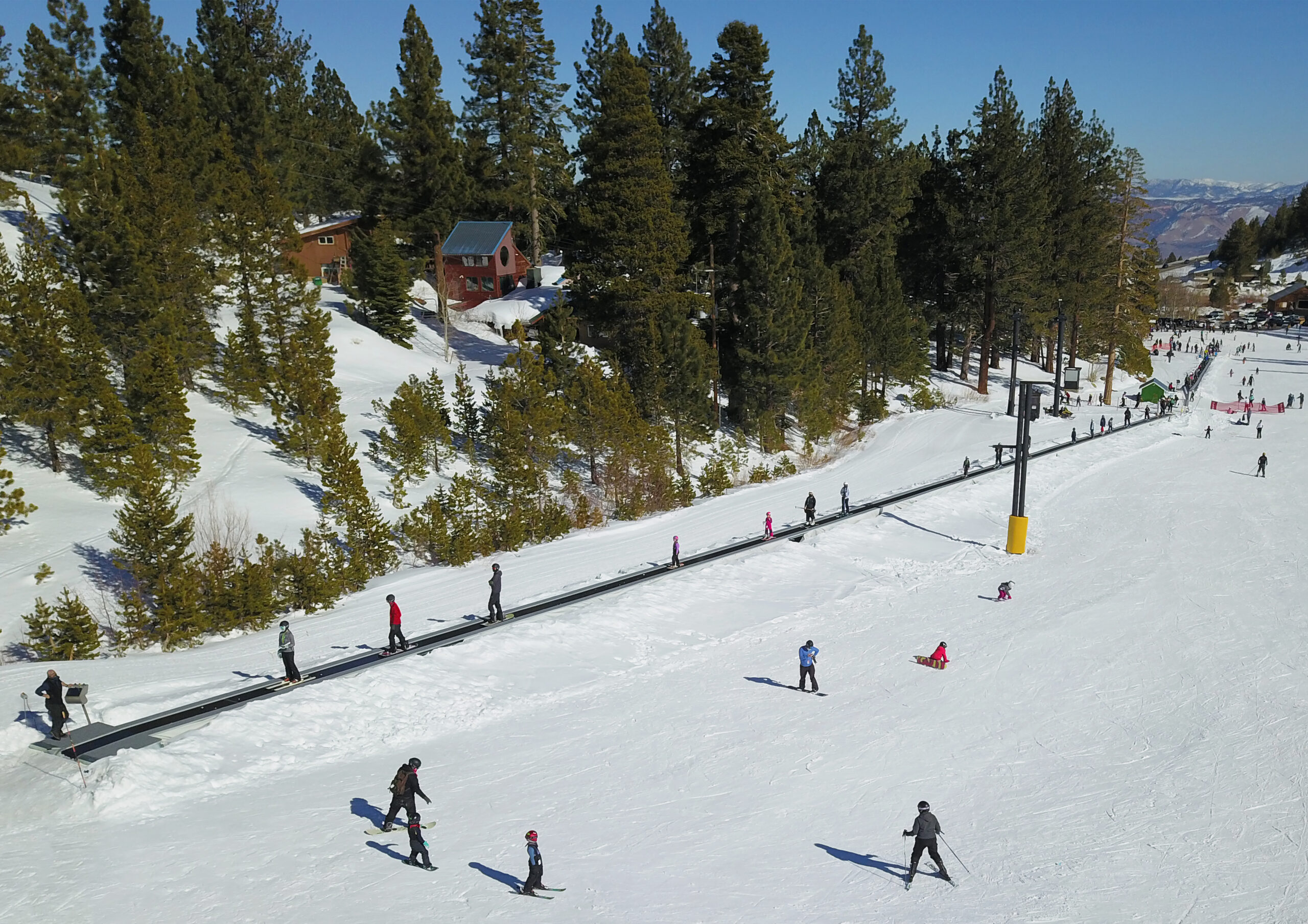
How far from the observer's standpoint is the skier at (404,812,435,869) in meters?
12.1

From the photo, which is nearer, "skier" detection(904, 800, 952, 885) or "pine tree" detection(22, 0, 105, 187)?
"skier" detection(904, 800, 952, 885)

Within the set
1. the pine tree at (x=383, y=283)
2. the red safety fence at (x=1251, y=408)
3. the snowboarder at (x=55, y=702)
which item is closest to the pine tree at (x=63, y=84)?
the pine tree at (x=383, y=283)

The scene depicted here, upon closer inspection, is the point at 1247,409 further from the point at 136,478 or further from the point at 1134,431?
the point at 136,478

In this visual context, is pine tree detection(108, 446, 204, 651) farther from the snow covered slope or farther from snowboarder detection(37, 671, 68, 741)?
snowboarder detection(37, 671, 68, 741)

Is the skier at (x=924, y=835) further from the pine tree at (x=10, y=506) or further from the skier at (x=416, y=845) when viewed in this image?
the pine tree at (x=10, y=506)

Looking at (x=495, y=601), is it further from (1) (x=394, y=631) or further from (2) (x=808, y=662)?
(2) (x=808, y=662)

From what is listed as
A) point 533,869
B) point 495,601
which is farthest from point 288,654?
point 533,869

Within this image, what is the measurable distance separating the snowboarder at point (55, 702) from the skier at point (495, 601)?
8753 mm

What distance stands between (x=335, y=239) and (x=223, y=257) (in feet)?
77.4

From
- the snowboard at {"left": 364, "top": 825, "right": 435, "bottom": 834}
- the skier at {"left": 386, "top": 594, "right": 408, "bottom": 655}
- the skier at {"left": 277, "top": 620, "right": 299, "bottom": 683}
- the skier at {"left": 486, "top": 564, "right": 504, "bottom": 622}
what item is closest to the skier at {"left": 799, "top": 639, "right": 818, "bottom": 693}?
the skier at {"left": 486, "top": 564, "right": 504, "bottom": 622}

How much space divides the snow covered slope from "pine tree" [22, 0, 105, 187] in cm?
3547

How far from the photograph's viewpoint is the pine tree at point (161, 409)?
84.2 feet

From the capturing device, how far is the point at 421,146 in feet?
163

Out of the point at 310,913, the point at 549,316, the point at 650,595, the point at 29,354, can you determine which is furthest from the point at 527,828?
the point at 549,316
